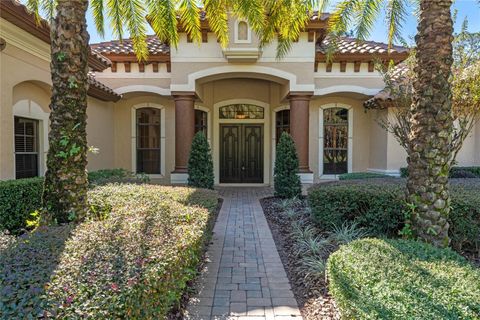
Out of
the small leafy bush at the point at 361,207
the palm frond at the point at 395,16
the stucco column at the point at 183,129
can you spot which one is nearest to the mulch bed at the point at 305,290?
the small leafy bush at the point at 361,207

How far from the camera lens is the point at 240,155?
14.1 m

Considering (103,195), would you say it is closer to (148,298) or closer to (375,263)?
(148,298)

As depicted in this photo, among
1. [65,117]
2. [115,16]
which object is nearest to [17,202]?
[65,117]

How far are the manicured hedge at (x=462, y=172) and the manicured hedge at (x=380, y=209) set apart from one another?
453cm

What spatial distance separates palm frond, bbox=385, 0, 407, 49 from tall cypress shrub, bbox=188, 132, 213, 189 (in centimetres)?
602

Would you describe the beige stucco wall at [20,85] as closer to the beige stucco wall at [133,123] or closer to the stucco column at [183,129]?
the stucco column at [183,129]

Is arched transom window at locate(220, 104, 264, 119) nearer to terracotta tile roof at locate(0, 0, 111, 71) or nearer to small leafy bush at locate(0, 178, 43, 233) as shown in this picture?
terracotta tile roof at locate(0, 0, 111, 71)

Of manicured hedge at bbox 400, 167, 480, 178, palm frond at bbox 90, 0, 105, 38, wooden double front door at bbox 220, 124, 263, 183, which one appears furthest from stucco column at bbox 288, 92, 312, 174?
palm frond at bbox 90, 0, 105, 38

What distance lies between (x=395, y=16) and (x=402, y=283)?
5.62m

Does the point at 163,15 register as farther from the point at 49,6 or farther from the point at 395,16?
the point at 395,16

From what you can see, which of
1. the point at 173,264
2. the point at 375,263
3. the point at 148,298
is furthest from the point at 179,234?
the point at 375,263

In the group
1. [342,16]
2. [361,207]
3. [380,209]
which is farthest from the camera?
[342,16]

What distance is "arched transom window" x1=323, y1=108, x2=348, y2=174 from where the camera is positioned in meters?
13.0

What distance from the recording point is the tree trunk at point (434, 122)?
4.00 meters
